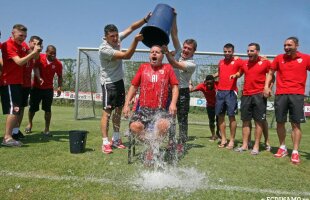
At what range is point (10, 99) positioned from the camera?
6586mm

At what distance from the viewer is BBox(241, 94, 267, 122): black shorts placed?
6.95 metres

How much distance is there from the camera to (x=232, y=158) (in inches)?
244

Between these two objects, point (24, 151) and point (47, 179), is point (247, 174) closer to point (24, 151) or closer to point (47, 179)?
point (47, 179)

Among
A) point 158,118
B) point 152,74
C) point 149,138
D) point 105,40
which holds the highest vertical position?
point 105,40

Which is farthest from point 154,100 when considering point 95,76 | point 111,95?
point 95,76

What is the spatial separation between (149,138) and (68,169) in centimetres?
143

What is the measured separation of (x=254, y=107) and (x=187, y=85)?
58.7 inches

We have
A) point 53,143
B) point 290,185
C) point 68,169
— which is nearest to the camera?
point 290,185

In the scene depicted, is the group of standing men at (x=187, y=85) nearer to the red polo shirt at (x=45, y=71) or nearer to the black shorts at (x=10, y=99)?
the black shorts at (x=10, y=99)

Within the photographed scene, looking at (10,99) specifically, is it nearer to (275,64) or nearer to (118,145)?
(118,145)

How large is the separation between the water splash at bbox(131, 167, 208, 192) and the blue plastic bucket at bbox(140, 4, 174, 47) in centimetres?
217

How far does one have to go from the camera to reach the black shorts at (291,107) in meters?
6.23

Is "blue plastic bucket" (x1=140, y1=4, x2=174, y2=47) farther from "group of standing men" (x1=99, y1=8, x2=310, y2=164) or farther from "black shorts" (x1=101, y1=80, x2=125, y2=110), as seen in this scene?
"black shorts" (x1=101, y1=80, x2=125, y2=110)

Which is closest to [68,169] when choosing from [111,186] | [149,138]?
[111,186]
